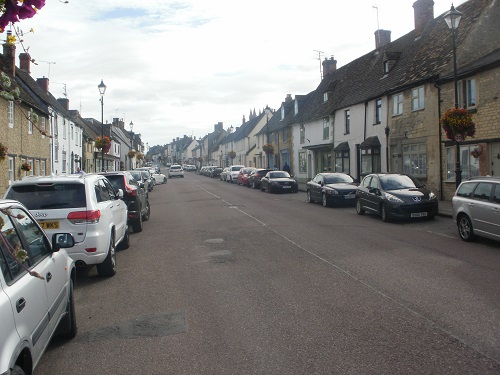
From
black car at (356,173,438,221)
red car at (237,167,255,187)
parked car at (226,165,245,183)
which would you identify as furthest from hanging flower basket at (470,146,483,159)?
parked car at (226,165,245,183)

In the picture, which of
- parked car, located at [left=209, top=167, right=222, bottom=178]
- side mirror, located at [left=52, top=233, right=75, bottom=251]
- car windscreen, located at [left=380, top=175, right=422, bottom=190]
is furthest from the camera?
parked car, located at [left=209, top=167, right=222, bottom=178]

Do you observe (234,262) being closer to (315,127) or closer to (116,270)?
(116,270)

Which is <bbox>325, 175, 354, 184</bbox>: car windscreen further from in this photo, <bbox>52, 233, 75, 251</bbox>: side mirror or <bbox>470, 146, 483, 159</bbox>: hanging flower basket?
<bbox>52, 233, 75, 251</bbox>: side mirror

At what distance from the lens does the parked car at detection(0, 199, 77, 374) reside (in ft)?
9.93

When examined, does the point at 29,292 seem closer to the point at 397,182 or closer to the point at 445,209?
the point at 397,182

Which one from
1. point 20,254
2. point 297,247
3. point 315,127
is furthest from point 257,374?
point 315,127

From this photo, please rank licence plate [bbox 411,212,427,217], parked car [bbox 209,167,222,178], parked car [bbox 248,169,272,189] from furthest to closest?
parked car [bbox 209,167,222,178]
parked car [bbox 248,169,272,189]
licence plate [bbox 411,212,427,217]

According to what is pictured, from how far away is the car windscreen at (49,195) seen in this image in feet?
24.6

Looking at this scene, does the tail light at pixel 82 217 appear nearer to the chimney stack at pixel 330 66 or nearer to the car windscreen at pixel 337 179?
the car windscreen at pixel 337 179

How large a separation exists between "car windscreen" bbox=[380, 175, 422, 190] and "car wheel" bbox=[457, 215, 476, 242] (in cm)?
438

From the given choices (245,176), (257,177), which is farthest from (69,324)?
(245,176)

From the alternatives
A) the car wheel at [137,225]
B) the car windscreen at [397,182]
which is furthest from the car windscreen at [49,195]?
the car windscreen at [397,182]

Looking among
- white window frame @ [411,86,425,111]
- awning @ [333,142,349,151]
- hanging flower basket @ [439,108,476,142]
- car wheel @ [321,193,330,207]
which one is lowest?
car wheel @ [321,193,330,207]

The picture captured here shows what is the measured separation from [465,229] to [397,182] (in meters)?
5.03
